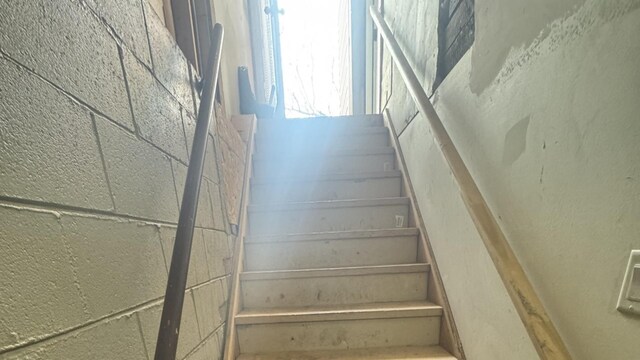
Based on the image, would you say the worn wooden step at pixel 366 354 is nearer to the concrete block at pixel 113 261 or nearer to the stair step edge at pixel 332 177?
the concrete block at pixel 113 261

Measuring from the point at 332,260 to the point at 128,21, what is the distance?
4.42ft

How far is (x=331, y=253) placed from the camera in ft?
5.38

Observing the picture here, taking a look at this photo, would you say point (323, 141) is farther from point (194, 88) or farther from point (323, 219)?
point (194, 88)

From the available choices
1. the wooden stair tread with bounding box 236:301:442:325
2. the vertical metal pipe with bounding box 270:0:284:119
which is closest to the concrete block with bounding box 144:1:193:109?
the wooden stair tread with bounding box 236:301:442:325

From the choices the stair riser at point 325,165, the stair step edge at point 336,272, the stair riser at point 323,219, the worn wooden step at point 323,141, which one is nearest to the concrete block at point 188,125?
the stair step edge at point 336,272

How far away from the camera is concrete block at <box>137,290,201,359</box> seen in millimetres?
680

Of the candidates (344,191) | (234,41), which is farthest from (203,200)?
(234,41)

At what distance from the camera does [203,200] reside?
1.13 meters

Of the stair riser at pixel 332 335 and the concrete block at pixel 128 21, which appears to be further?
the stair riser at pixel 332 335

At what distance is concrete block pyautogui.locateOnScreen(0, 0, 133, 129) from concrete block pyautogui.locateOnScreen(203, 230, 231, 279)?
571 mm

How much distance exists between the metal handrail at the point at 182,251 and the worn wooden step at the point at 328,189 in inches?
43.5

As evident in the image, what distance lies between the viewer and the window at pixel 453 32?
42.0 inches

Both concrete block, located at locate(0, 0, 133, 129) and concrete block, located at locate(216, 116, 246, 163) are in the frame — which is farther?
concrete block, located at locate(216, 116, 246, 163)

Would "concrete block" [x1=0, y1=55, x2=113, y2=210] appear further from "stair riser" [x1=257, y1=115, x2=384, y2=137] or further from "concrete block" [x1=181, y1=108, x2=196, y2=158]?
"stair riser" [x1=257, y1=115, x2=384, y2=137]
